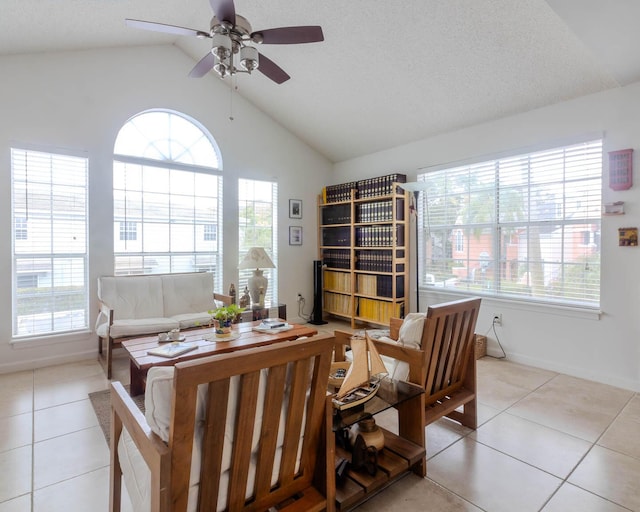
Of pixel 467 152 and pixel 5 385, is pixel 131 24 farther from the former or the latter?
pixel 467 152

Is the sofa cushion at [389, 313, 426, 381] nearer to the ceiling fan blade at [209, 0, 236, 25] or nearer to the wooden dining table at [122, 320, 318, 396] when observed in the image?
the wooden dining table at [122, 320, 318, 396]

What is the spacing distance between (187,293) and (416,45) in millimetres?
3662

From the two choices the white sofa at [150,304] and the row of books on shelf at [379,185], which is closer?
the white sofa at [150,304]

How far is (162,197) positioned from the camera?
4.36 m

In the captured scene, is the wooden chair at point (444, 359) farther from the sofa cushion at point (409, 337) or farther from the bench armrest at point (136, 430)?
the bench armrest at point (136, 430)

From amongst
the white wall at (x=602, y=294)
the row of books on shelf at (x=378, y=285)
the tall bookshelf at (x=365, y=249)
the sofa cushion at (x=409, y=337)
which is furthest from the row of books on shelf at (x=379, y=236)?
the sofa cushion at (x=409, y=337)

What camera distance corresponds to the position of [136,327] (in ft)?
11.3

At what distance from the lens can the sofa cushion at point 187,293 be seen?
4.15 meters

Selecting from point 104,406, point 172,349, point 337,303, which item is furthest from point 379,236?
point 104,406

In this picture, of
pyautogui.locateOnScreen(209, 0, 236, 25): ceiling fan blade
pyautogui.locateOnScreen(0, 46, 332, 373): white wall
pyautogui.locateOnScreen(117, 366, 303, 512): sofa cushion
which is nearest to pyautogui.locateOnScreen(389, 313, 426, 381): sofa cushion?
pyautogui.locateOnScreen(117, 366, 303, 512): sofa cushion

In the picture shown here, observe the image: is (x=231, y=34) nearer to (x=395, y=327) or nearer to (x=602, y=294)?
(x=395, y=327)

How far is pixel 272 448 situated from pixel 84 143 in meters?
3.94

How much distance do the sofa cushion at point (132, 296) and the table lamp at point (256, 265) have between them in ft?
3.36

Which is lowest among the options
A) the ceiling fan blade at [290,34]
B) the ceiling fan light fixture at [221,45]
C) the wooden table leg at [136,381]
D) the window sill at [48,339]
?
the wooden table leg at [136,381]
